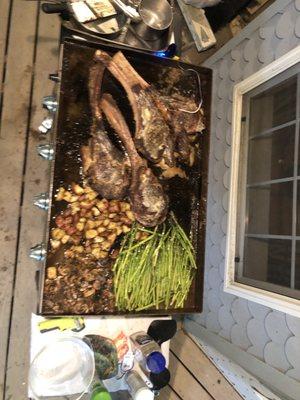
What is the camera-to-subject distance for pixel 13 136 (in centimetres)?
197

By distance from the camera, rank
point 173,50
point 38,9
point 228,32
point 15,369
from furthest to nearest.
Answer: point 228,32
point 38,9
point 15,369
point 173,50

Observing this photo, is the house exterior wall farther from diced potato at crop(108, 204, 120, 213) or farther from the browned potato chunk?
the browned potato chunk

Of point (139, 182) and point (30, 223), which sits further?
point (30, 223)

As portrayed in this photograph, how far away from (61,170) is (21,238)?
747mm

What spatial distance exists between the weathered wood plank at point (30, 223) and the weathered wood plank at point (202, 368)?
83cm

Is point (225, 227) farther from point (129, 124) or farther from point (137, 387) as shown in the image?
point (137, 387)

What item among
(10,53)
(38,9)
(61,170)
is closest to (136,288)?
(61,170)

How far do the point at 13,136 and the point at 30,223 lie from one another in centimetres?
49

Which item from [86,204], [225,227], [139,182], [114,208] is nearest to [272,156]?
[225,227]

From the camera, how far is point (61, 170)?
1373mm

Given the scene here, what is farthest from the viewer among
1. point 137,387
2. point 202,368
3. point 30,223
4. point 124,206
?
point 30,223

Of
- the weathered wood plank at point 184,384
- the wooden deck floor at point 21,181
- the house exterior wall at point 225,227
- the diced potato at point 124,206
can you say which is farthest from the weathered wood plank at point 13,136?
the house exterior wall at point 225,227

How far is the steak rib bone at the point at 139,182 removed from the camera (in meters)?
1.41

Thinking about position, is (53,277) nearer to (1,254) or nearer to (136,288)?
(136,288)
